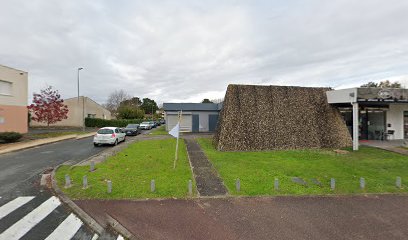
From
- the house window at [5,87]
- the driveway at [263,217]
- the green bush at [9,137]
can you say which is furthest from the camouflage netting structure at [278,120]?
the house window at [5,87]

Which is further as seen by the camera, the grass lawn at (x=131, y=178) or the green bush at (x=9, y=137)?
the green bush at (x=9, y=137)

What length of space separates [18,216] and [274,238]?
5.98m

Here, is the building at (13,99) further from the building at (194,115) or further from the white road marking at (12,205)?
the white road marking at (12,205)

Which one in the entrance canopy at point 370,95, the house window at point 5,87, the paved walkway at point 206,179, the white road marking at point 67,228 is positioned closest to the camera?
the white road marking at point 67,228

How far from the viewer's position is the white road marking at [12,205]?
19.1 feet

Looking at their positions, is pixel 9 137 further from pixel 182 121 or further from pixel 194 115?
pixel 194 115

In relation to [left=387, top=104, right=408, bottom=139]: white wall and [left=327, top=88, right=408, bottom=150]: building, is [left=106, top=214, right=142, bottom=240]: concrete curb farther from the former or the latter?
[left=387, top=104, right=408, bottom=139]: white wall

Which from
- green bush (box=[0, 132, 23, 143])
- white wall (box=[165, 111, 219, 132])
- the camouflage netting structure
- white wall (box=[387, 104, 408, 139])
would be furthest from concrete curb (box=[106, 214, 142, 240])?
white wall (box=[165, 111, 219, 132])

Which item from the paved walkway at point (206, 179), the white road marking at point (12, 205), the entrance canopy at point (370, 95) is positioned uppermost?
the entrance canopy at point (370, 95)

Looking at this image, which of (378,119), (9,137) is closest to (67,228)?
(9,137)

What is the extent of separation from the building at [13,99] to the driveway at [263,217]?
70.1ft

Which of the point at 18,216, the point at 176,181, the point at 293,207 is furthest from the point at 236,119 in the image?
the point at 18,216

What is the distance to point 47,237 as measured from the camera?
472cm

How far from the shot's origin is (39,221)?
5398 millimetres
